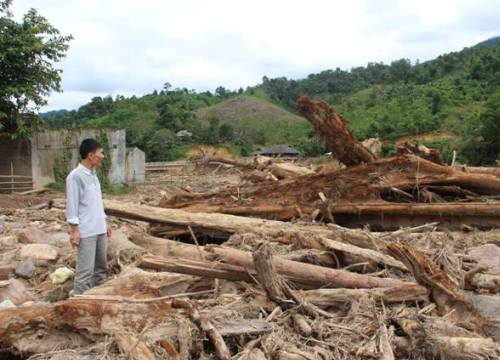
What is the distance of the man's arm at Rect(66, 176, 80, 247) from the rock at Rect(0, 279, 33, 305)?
0.59 m

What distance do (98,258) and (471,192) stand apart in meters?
5.14

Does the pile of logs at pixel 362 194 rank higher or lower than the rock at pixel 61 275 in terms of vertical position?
higher

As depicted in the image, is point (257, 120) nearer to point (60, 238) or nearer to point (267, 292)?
point (60, 238)

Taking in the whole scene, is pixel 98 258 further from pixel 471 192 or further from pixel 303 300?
pixel 471 192

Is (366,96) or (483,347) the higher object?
(366,96)

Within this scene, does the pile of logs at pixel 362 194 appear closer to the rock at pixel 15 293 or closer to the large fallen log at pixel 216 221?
the large fallen log at pixel 216 221

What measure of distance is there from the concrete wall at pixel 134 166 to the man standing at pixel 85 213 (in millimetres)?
20866

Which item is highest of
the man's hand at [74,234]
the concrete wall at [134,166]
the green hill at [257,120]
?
the green hill at [257,120]

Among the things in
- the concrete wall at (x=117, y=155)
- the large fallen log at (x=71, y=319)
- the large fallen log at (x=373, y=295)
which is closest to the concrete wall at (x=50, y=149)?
the concrete wall at (x=117, y=155)

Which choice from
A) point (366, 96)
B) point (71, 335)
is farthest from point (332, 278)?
point (366, 96)

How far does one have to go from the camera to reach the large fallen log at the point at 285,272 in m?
3.86

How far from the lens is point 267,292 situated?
3488 mm

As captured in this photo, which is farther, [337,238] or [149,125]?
[149,125]

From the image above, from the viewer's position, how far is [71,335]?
308 centimetres
